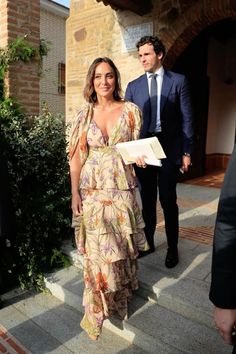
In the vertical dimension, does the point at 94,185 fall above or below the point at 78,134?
below

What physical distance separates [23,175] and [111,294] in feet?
5.15

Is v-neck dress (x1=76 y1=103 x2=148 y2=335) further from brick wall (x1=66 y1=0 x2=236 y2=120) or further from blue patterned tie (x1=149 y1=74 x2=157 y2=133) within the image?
brick wall (x1=66 y1=0 x2=236 y2=120)

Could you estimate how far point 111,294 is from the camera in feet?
7.83

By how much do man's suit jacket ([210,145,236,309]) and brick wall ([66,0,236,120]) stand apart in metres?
4.36

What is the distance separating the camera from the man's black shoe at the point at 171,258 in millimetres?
2900

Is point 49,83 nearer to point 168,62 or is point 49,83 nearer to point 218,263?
point 168,62

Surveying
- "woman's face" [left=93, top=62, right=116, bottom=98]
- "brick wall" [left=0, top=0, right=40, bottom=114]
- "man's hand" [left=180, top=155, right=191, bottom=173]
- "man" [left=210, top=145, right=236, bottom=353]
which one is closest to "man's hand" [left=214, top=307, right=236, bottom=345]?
"man" [left=210, top=145, right=236, bottom=353]

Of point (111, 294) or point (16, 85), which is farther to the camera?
point (16, 85)

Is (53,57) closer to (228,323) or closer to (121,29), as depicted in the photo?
(121,29)

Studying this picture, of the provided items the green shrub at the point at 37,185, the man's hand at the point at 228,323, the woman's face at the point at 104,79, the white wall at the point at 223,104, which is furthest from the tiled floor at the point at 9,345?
the white wall at the point at 223,104

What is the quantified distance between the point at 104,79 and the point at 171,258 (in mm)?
1621

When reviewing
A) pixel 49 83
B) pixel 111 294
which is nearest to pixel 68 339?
pixel 111 294

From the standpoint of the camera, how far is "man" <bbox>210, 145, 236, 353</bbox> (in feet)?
3.52

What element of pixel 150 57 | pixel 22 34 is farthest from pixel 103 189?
pixel 22 34
